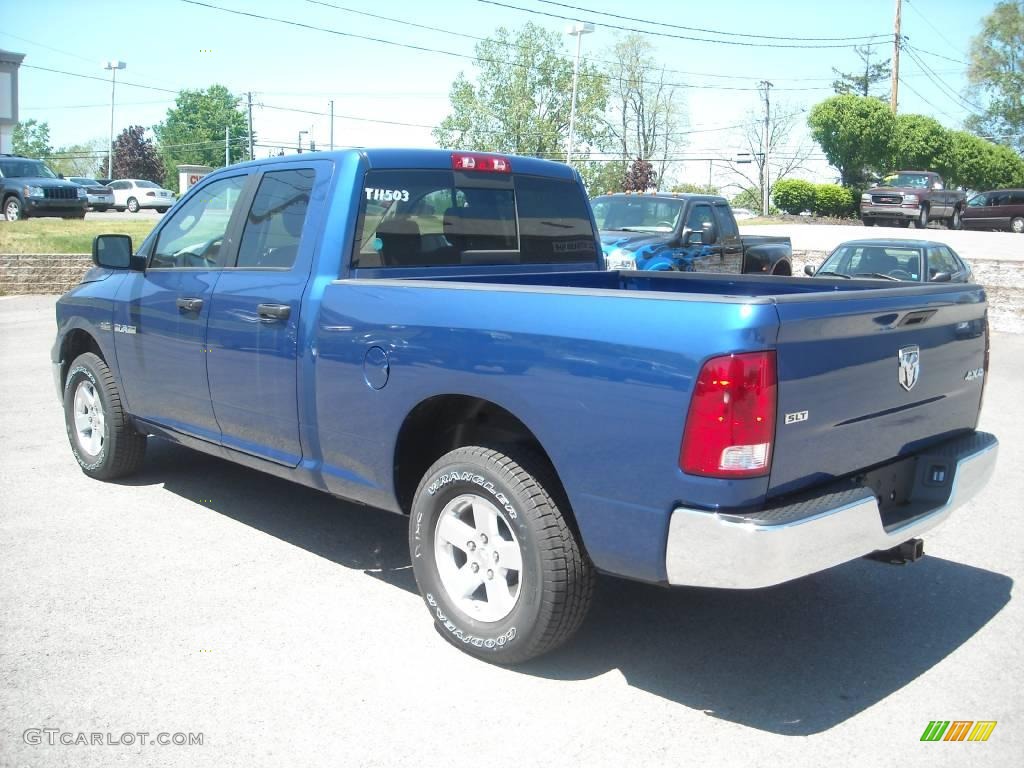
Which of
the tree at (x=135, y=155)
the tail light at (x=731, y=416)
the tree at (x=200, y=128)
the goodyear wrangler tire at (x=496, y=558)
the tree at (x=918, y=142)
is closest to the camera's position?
the tail light at (x=731, y=416)

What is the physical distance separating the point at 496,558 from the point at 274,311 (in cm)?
169

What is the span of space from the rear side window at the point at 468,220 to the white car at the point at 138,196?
44766 mm

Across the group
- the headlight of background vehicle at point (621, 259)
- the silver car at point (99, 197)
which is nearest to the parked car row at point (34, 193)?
the silver car at point (99, 197)

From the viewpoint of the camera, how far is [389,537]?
5.58 metres

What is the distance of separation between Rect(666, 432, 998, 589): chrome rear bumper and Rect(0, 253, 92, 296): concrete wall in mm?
16884

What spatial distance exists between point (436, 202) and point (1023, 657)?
338 cm

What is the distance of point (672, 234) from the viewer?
44.1 ft

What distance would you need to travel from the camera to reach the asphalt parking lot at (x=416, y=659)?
3.36m

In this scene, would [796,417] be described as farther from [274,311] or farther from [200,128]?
[200,128]

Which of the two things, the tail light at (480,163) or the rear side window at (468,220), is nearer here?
the rear side window at (468,220)

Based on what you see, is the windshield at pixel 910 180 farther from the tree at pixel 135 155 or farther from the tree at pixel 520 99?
the tree at pixel 135 155

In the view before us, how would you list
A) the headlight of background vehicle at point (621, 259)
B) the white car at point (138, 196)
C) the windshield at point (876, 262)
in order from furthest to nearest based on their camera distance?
the white car at point (138, 196) < the windshield at point (876, 262) < the headlight of background vehicle at point (621, 259)

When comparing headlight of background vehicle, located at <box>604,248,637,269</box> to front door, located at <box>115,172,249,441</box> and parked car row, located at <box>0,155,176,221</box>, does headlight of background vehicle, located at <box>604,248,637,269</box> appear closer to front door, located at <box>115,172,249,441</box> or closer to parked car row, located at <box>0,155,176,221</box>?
front door, located at <box>115,172,249,441</box>

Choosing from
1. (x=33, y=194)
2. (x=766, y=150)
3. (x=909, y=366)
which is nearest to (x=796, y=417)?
(x=909, y=366)
